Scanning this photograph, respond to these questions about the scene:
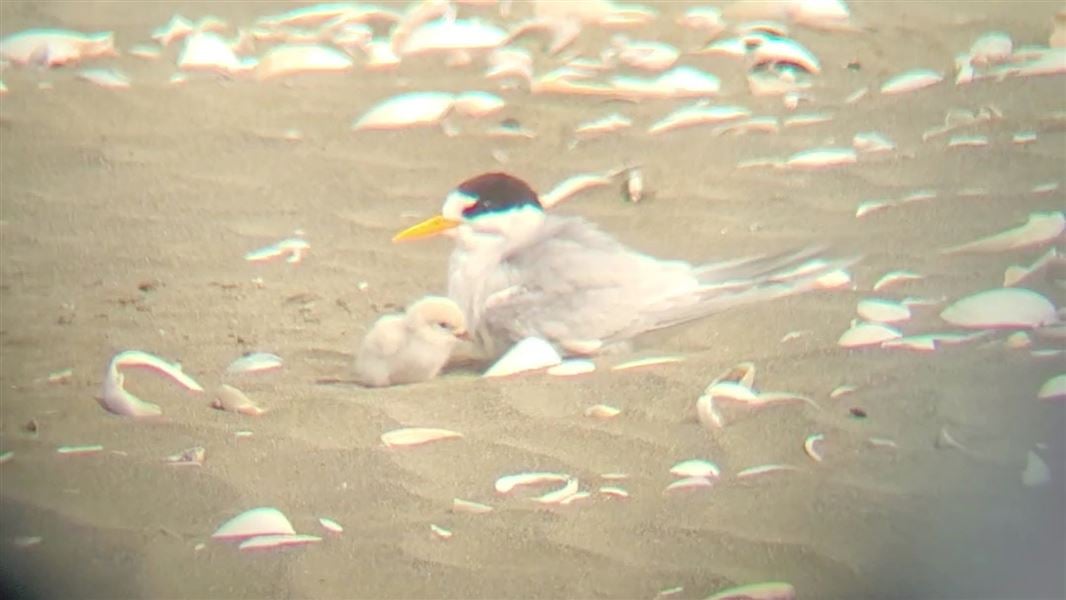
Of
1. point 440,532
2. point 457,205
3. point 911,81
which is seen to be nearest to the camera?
point 440,532

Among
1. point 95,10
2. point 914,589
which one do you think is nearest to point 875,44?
point 914,589

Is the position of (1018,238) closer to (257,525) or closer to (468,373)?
(468,373)

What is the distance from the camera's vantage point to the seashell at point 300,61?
2.62 meters

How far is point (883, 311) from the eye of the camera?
2455 mm

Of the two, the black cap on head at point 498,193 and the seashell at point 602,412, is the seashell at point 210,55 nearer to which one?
the black cap on head at point 498,193

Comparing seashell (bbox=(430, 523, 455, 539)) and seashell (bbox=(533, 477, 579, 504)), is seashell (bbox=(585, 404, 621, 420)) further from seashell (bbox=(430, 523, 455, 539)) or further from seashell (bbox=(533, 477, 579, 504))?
seashell (bbox=(430, 523, 455, 539))

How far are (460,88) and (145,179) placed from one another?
549 mm

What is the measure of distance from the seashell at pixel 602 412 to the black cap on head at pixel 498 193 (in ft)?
1.14

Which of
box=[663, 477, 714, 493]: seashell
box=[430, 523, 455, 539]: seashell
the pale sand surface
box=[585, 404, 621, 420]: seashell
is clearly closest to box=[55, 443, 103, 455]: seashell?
the pale sand surface

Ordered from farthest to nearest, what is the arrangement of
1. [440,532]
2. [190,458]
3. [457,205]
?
1. [457,205]
2. [190,458]
3. [440,532]

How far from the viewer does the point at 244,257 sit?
2549 millimetres

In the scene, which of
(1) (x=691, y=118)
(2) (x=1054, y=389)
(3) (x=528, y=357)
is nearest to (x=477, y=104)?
(1) (x=691, y=118)

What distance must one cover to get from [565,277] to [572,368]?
0.14m

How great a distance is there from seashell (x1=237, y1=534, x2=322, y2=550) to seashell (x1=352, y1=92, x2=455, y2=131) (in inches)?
27.7
